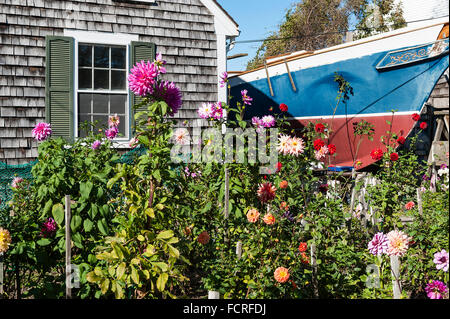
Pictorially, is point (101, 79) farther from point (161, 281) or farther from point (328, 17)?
point (328, 17)

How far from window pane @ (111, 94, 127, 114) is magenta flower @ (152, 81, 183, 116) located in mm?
4271

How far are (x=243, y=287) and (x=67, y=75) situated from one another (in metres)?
4.86

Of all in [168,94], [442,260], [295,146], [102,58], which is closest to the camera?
[442,260]

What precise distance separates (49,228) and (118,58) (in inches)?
178

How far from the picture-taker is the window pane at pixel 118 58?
700 cm

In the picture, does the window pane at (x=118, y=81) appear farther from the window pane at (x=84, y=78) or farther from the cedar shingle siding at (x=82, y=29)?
the cedar shingle siding at (x=82, y=29)

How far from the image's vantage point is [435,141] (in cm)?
1007

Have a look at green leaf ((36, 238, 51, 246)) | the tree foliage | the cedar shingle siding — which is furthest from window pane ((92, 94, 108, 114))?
the tree foliage

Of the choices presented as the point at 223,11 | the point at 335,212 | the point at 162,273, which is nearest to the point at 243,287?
the point at 162,273

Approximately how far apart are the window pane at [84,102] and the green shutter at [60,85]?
0.22 metres

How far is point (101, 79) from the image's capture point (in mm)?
7043

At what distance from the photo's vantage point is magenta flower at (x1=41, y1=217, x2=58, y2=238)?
3.10 meters

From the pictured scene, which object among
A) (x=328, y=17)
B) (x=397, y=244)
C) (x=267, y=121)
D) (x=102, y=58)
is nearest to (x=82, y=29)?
(x=102, y=58)

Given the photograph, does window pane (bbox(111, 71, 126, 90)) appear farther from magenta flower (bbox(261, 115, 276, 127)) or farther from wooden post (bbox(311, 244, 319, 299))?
wooden post (bbox(311, 244, 319, 299))
